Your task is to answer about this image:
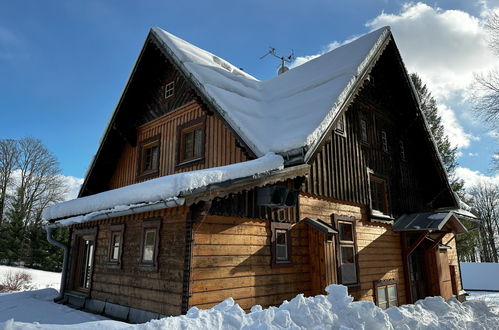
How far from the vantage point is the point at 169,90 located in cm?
1170

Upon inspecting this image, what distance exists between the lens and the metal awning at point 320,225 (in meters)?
8.62

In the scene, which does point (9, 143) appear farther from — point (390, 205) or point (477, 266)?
point (477, 266)

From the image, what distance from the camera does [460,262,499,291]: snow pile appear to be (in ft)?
75.5

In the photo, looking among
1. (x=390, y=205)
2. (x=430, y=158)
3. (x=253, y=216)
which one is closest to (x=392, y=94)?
(x=430, y=158)

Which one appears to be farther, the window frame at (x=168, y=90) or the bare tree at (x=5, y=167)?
the bare tree at (x=5, y=167)

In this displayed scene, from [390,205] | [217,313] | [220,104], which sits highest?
[220,104]

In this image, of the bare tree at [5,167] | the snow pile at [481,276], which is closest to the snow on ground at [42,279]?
the bare tree at [5,167]

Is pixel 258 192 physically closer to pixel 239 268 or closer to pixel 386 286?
pixel 239 268

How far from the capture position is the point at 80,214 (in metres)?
9.38

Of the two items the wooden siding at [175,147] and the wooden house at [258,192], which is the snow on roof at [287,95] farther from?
the wooden siding at [175,147]

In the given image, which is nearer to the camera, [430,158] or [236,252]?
[236,252]

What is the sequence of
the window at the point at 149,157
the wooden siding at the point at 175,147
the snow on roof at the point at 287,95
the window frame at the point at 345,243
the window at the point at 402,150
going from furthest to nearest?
the window at the point at 402,150 < the window at the point at 149,157 < the window frame at the point at 345,243 < the wooden siding at the point at 175,147 < the snow on roof at the point at 287,95

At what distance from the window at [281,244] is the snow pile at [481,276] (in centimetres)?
2171

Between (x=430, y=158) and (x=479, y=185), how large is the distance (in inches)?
1403
